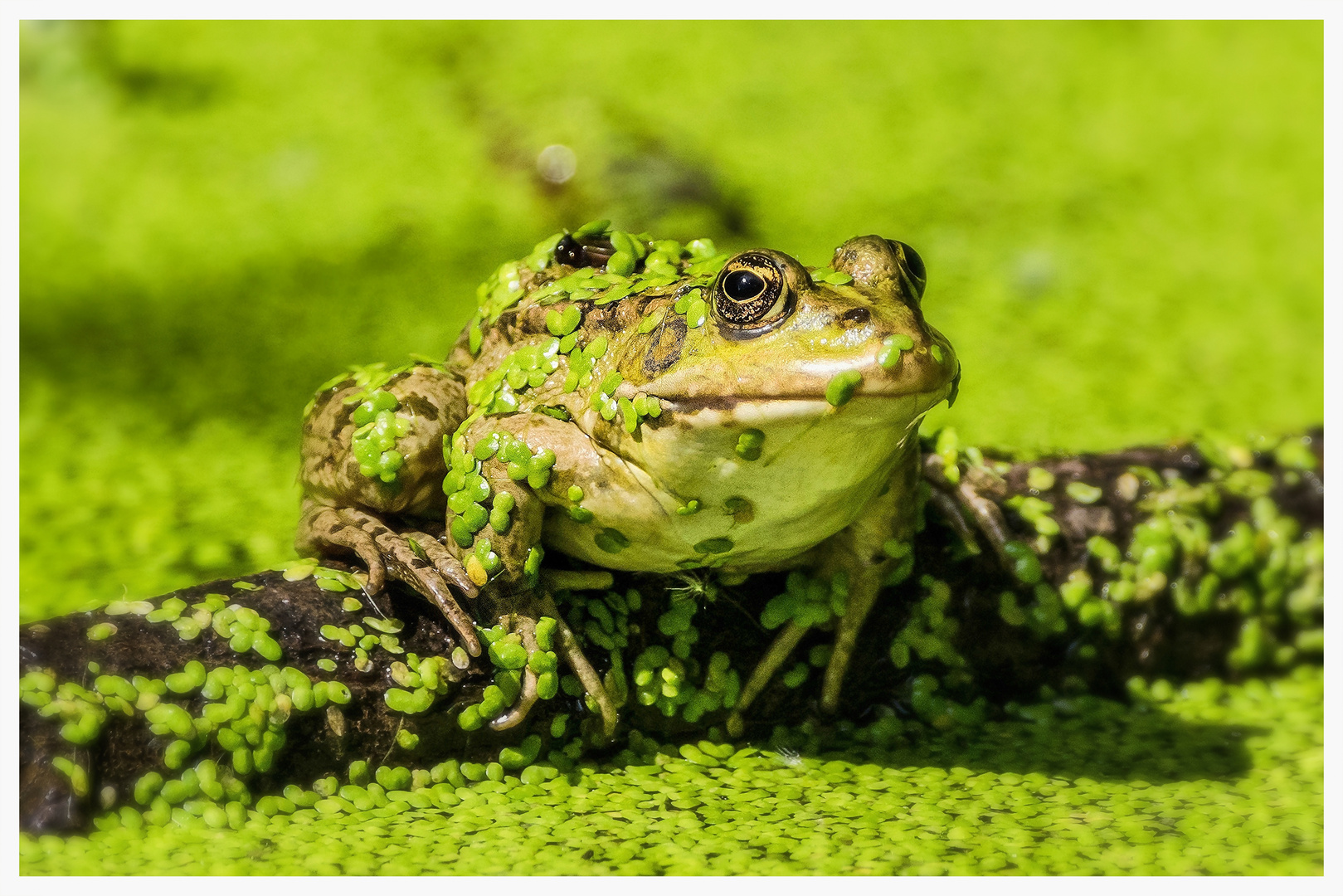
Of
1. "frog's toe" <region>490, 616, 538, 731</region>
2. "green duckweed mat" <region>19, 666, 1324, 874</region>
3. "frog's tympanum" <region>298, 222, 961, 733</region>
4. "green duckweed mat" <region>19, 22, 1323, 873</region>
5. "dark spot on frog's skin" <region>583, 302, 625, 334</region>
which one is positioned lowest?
"green duckweed mat" <region>19, 666, 1324, 874</region>

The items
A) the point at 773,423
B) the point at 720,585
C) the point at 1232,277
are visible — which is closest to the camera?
the point at 773,423

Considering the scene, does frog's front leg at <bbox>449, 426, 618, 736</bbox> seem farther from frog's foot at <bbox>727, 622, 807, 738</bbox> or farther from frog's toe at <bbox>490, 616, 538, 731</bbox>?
frog's foot at <bbox>727, 622, 807, 738</bbox>

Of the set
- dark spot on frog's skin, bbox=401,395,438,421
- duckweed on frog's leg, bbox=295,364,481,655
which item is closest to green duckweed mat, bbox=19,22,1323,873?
duckweed on frog's leg, bbox=295,364,481,655

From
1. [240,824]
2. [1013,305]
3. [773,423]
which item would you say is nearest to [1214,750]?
[773,423]

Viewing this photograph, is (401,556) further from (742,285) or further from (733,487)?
(742,285)

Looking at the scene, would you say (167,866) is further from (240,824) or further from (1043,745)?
(1043,745)

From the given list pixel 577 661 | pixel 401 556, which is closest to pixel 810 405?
pixel 577 661

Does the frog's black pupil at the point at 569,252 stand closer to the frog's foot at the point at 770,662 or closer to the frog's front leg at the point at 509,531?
the frog's front leg at the point at 509,531
